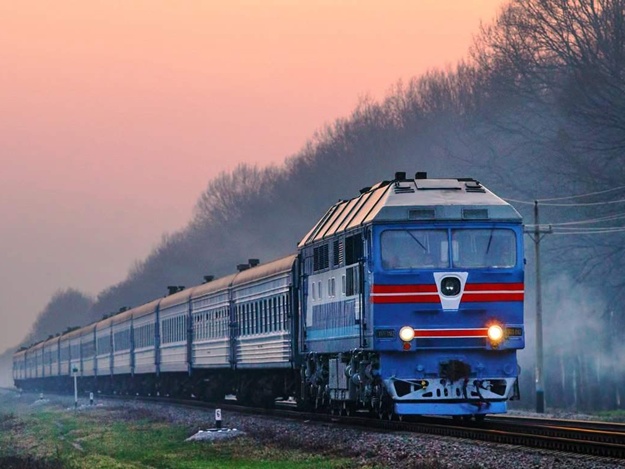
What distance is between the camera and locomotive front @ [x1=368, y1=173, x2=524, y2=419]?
82.5ft

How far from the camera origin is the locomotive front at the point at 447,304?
990 inches

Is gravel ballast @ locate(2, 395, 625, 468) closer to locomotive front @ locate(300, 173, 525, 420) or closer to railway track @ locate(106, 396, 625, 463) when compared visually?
railway track @ locate(106, 396, 625, 463)

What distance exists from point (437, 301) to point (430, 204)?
1.83m

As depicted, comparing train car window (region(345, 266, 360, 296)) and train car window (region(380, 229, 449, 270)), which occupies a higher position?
train car window (region(380, 229, 449, 270))

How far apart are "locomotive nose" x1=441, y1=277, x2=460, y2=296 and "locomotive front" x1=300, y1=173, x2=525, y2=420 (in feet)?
0.06

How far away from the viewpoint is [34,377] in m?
119

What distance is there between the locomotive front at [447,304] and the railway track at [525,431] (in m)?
0.77

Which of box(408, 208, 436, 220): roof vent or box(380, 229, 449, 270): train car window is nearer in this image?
box(380, 229, 449, 270): train car window

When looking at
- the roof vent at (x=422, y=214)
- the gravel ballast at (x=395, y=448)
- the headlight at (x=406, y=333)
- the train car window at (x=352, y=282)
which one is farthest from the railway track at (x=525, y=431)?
the roof vent at (x=422, y=214)

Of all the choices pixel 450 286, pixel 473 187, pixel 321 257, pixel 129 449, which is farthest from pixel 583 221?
pixel 450 286

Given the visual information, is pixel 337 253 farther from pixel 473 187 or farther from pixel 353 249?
pixel 473 187

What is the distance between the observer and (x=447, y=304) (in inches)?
996

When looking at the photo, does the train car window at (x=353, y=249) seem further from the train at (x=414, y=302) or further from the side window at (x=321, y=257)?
the side window at (x=321, y=257)

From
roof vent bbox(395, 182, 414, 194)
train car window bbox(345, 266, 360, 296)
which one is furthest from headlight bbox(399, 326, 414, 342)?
roof vent bbox(395, 182, 414, 194)
